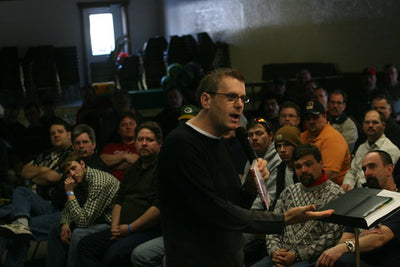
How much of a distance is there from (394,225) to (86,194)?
2117 mm

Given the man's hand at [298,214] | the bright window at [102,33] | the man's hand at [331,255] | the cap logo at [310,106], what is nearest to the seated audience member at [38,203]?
the cap logo at [310,106]

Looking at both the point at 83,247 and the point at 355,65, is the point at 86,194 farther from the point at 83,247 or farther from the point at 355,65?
the point at 355,65

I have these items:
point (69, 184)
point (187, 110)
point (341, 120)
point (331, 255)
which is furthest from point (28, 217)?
point (341, 120)

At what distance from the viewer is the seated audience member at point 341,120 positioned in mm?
4766

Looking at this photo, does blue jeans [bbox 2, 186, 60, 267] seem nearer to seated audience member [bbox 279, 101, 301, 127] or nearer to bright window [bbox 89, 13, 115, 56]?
seated audience member [bbox 279, 101, 301, 127]

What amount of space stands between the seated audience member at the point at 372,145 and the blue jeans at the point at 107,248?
142 centimetres

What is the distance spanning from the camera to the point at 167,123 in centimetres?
611

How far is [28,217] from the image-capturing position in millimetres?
4340


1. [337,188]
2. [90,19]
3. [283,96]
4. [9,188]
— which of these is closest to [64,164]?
[9,188]

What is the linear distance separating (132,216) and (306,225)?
1210mm

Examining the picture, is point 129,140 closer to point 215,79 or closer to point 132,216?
point 132,216

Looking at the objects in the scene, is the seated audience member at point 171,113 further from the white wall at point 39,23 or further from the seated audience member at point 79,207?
the white wall at point 39,23

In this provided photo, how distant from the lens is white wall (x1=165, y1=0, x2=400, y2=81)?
623 centimetres

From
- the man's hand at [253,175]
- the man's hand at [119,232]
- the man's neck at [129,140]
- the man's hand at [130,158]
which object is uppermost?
the man's hand at [253,175]
